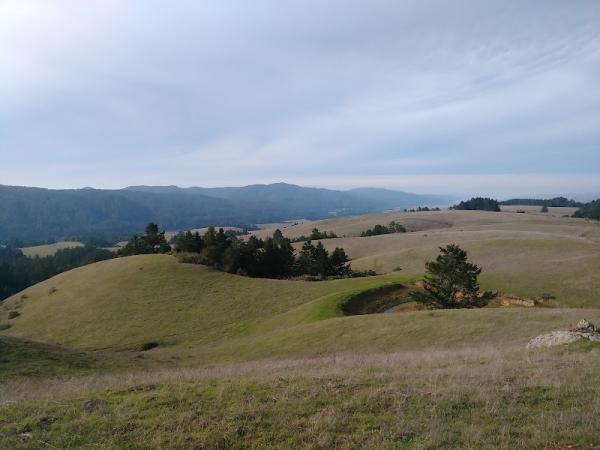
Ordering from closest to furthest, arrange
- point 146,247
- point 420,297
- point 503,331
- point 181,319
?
point 503,331, point 420,297, point 181,319, point 146,247

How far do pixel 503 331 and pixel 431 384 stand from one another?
42.6 feet

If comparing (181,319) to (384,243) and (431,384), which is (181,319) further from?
(384,243)

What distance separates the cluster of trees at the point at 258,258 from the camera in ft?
185

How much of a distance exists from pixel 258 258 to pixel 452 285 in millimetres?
31548

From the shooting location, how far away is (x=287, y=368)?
14523 millimetres

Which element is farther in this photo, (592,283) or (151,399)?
(592,283)

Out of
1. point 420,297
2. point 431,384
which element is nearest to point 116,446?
point 431,384

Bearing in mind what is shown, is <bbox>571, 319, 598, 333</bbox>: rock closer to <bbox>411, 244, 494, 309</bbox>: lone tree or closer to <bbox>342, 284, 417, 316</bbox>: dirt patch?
<bbox>411, 244, 494, 309</bbox>: lone tree

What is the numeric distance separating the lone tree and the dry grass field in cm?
647

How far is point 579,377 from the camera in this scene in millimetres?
10547

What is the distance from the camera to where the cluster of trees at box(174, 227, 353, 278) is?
185 ft

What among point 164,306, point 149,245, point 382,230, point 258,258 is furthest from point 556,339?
point 382,230

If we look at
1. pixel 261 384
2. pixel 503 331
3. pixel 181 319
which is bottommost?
pixel 181 319

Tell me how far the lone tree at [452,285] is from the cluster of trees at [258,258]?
2548cm
